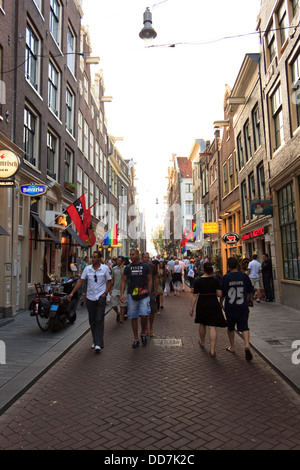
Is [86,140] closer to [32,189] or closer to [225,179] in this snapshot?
[225,179]

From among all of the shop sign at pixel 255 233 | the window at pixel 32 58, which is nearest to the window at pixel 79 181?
the window at pixel 32 58

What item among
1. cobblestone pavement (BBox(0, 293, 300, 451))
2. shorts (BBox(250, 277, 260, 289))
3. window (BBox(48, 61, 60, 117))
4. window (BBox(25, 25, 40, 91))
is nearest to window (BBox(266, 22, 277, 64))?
shorts (BBox(250, 277, 260, 289))

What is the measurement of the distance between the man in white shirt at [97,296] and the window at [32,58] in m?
9.35

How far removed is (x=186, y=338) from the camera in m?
7.59

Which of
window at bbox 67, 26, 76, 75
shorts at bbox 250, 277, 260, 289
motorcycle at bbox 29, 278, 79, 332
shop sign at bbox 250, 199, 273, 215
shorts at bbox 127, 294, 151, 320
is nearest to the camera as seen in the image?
shorts at bbox 127, 294, 151, 320

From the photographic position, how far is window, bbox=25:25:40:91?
13.1m

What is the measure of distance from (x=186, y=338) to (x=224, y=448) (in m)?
4.53

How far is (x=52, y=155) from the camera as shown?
16.5 m

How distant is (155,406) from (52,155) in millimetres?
14417

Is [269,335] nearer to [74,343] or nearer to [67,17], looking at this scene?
[74,343]

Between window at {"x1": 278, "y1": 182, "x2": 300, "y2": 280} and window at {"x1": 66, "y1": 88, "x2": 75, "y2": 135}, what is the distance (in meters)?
11.9

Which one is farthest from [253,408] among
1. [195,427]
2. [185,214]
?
[185,214]

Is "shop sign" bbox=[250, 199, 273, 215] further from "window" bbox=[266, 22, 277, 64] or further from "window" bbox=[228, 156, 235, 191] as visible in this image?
"window" bbox=[228, 156, 235, 191]

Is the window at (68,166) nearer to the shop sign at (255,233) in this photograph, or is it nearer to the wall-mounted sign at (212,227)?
the shop sign at (255,233)
